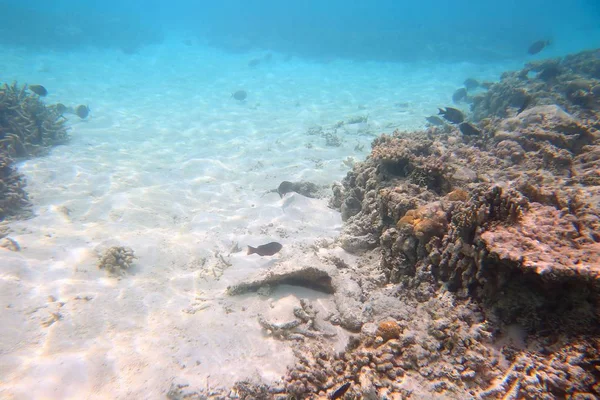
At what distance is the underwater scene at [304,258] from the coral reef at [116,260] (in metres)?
0.03

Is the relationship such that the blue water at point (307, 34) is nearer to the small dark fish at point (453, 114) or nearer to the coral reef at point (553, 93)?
the coral reef at point (553, 93)

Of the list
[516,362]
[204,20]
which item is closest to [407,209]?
[516,362]

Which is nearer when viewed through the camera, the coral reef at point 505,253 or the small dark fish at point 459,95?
the coral reef at point 505,253

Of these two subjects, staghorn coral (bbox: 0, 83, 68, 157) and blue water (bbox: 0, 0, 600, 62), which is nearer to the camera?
staghorn coral (bbox: 0, 83, 68, 157)

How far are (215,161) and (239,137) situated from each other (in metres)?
3.36

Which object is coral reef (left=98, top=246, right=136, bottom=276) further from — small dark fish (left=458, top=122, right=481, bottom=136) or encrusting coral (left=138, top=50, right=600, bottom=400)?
small dark fish (left=458, top=122, right=481, bottom=136)

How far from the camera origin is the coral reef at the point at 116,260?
5195 millimetres

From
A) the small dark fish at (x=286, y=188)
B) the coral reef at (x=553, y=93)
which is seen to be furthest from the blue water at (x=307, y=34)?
the small dark fish at (x=286, y=188)

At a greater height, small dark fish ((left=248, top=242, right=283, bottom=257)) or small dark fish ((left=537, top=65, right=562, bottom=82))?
small dark fish ((left=537, top=65, right=562, bottom=82))

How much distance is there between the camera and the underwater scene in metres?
2.42

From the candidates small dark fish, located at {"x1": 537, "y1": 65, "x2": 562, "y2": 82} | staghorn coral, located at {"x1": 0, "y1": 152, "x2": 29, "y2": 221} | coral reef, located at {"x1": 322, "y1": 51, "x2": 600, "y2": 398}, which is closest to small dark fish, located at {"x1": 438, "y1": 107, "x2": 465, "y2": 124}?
coral reef, located at {"x1": 322, "y1": 51, "x2": 600, "y2": 398}

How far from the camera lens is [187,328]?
3.75 meters

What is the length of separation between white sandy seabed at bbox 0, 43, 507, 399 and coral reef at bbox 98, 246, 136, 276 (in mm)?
175

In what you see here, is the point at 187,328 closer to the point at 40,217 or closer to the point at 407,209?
the point at 407,209
